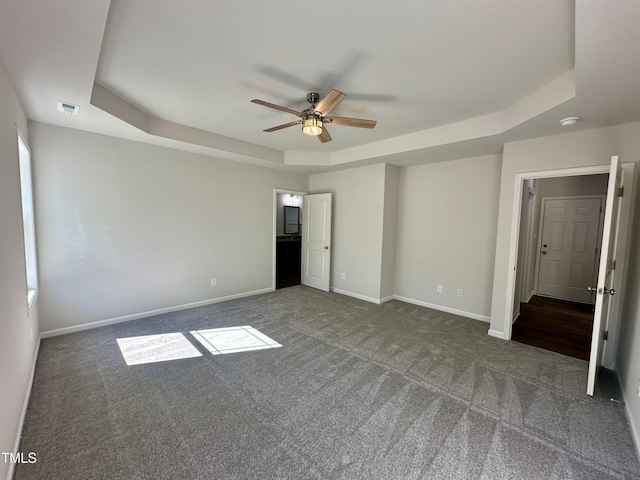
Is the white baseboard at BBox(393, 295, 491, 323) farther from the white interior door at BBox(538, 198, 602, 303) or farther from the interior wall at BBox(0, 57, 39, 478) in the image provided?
the interior wall at BBox(0, 57, 39, 478)

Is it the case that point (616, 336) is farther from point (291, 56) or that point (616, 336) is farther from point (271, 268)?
point (271, 268)

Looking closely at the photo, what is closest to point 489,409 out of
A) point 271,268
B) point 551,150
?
point 551,150

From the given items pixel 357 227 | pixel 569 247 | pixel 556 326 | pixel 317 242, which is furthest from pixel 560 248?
pixel 317 242

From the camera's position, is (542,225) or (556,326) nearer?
(556,326)

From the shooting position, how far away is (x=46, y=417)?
188 centimetres

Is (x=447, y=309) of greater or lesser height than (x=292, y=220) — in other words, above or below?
below

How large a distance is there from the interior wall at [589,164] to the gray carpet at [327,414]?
0.87ft

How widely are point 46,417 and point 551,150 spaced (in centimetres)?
507

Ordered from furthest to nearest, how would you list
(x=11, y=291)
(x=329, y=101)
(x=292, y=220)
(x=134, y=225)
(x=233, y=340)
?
(x=292, y=220)
(x=134, y=225)
(x=233, y=340)
(x=329, y=101)
(x=11, y=291)

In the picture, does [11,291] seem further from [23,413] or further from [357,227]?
[357,227]

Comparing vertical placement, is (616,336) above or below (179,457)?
above

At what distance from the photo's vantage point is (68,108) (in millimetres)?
2539

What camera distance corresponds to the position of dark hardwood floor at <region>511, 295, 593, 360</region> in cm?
315

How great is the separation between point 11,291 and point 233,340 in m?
1.88
